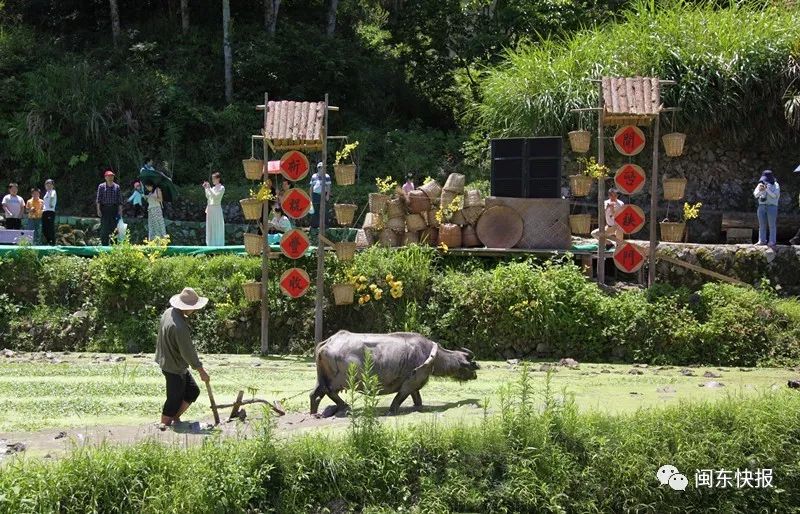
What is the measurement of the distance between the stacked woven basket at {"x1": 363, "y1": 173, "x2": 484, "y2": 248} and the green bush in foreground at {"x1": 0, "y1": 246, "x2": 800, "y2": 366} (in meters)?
0.45

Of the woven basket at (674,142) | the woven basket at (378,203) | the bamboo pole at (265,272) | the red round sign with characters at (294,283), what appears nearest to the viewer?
the bamboo pole at (265,272)

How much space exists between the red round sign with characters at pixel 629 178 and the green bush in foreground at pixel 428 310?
1577 millimetres

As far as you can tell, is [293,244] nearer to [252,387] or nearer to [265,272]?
[265,272]

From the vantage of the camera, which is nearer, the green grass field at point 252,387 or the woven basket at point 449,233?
the green grass field at point 252,387

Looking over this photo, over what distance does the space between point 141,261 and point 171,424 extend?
7100 millimetres

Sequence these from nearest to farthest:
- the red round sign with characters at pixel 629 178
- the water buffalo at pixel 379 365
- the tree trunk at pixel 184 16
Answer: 1. the water buffalo at pixel 379 365
2. the red round sign with characters at pixel 629 178
3. the tree trunk at pixel 184 16

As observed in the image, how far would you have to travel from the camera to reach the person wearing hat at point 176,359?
12195 millimetres

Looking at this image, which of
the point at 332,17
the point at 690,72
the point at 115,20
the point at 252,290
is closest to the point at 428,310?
the point at 252,290

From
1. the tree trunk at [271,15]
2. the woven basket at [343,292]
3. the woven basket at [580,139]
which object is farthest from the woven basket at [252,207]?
the tree trunk at [271,15]

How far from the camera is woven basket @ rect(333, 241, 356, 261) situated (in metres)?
18.3

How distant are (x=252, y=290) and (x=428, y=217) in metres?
3.44

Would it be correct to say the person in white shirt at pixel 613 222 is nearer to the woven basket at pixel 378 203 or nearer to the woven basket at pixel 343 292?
the woven basket at pixel 378 203

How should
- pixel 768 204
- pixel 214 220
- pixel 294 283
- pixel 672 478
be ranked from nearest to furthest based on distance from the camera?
1. pixel 672 478
2. pixel 294 283
3. pixel 768 204
4. pixel 214 220

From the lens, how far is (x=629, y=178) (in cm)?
1873
